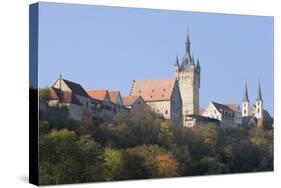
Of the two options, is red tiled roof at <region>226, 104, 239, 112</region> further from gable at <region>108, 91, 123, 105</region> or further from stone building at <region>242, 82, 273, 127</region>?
gable at <region>108, 91, 123, 105</region>

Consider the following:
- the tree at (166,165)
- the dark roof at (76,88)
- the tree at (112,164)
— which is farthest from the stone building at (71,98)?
the tree at (166,165)

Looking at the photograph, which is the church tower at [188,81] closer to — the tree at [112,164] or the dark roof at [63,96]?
the tree at [112,164]

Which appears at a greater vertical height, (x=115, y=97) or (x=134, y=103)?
(x=115, y=97)

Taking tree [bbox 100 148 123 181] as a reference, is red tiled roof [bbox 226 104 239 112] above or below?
above

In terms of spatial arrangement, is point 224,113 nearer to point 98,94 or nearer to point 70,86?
point 98,94

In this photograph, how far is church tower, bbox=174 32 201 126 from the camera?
15758 mm

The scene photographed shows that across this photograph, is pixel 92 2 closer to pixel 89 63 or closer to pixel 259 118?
pixel 89 63

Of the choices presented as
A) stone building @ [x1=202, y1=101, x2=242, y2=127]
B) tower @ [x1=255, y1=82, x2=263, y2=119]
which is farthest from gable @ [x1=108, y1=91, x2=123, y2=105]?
tower @ [x1=255, y1=82, x2=263, y2=119]

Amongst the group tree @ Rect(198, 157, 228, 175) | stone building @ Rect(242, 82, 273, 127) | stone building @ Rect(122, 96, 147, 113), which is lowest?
tree @ Rect(198, 157, 228, 175)

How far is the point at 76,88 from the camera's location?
14555 millimetres

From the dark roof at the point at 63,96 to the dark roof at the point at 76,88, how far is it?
96 mm

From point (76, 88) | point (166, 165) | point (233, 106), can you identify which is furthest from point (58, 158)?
point (233, 106)

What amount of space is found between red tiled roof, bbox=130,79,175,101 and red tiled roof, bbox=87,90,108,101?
0.65 m

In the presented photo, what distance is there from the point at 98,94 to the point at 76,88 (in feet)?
1.55
